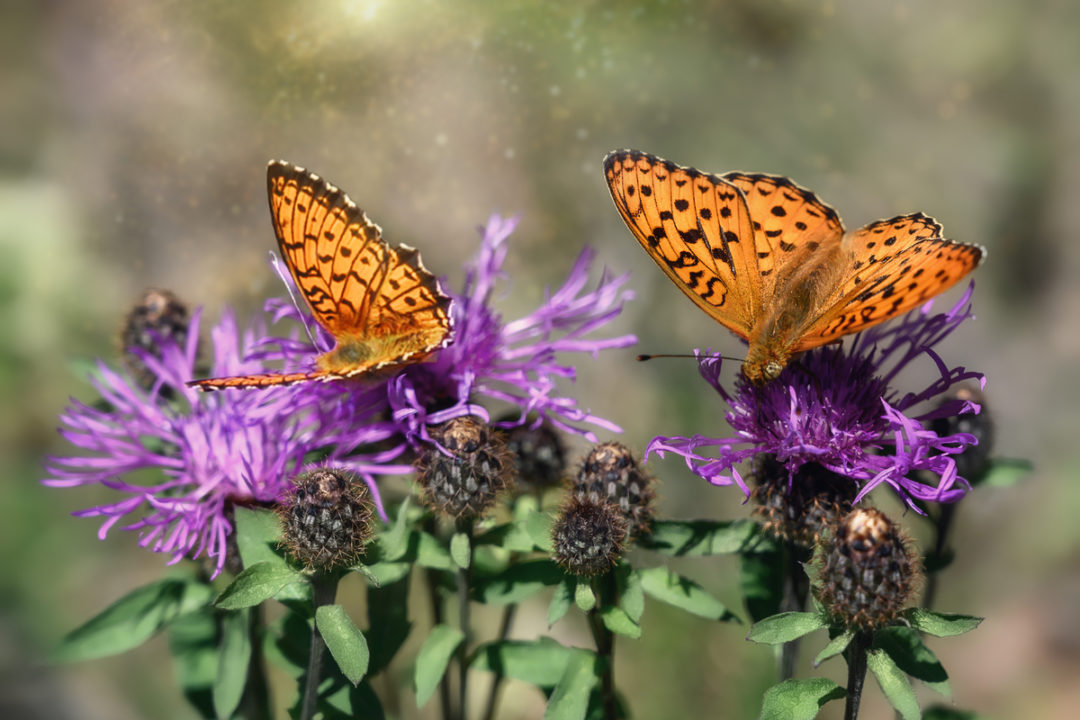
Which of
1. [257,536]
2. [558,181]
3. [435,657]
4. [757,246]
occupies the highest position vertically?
[558,181]

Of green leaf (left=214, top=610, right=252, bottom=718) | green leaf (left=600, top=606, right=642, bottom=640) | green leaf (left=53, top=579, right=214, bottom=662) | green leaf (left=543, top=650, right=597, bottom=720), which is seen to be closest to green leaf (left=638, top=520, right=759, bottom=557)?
green leaf (left=600, top=606, right=642, bottom=640)

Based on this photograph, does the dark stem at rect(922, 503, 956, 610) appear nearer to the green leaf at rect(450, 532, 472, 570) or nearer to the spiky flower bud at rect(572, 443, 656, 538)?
the spiky flower bud at rect(572, 443, 656, 538)

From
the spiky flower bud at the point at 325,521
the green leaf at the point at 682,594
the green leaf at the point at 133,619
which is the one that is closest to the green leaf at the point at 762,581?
the green leaf at the point at 682,594

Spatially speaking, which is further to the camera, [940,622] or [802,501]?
[802,501]

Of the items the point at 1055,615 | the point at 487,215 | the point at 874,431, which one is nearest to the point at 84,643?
the point at 874,431

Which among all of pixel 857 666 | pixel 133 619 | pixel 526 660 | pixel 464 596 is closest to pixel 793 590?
pixel 857 666

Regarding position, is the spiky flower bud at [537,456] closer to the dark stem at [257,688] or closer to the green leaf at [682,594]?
the green leaf at [682,594]

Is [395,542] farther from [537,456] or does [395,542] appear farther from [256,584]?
[537,456]
